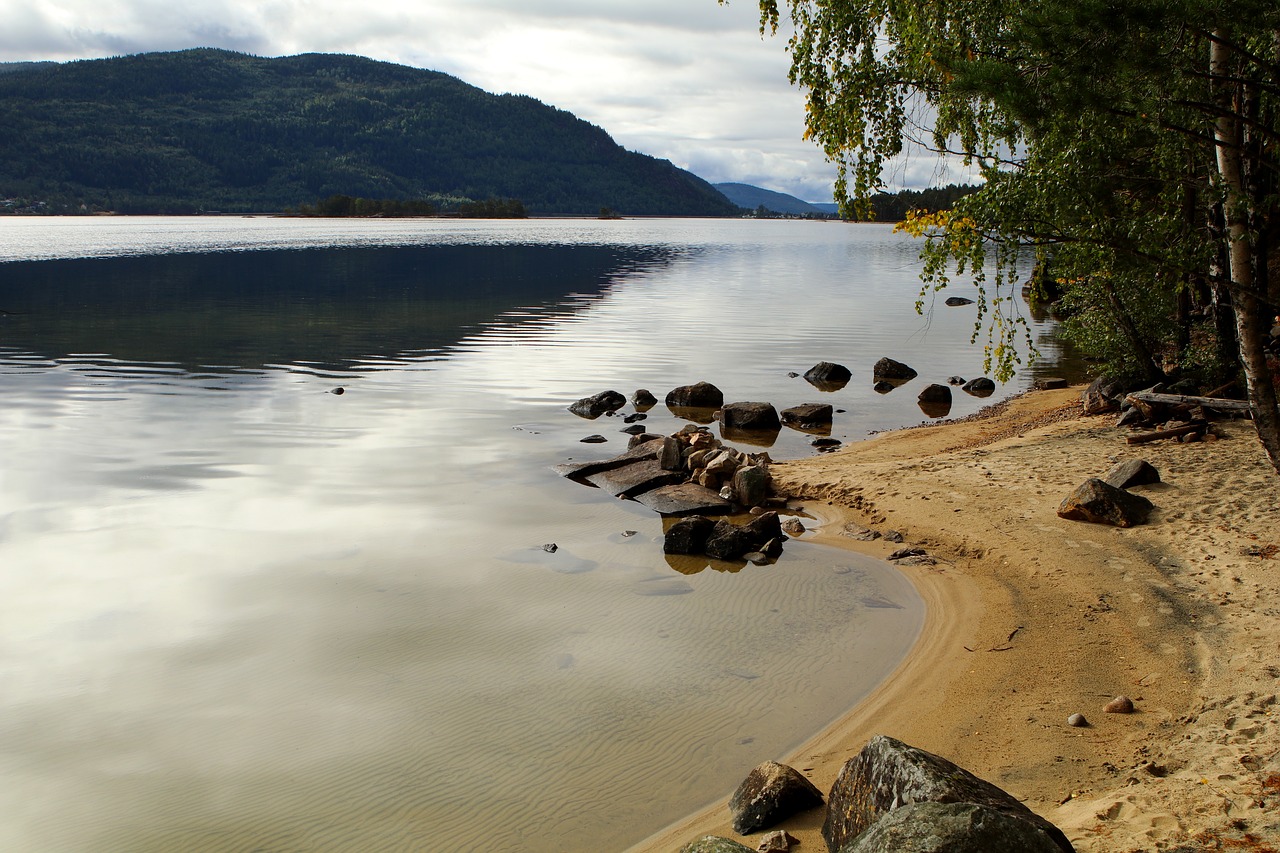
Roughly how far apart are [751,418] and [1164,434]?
30.8ft

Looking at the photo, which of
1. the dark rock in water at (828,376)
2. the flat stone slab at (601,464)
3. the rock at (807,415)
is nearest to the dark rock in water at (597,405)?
the rock at (807,415)

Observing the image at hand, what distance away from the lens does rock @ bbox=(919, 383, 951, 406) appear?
1085 inches

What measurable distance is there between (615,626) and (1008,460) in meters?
8.56

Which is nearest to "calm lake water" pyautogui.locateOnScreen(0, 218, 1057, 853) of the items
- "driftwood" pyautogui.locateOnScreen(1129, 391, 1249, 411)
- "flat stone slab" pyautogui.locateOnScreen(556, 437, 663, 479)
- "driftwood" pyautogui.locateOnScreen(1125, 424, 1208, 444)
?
"flat stone slab" pyautogui.locateOnScreen(556, 437, 663, 479)

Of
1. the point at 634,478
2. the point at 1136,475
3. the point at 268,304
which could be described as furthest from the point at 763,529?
the point at 268,304

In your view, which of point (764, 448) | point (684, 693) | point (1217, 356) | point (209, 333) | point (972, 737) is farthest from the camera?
point (209, 333)

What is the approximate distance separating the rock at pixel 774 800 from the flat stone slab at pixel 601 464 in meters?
11.6

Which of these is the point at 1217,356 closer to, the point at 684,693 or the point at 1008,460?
the point at 1008,460

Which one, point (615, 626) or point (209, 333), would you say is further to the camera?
point (209, 333)

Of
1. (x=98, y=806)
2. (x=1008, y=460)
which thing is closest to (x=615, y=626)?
(x=98, y=806)

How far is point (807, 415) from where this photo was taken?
24.5 meters

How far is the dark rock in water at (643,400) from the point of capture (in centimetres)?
2647

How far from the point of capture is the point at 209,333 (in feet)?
137

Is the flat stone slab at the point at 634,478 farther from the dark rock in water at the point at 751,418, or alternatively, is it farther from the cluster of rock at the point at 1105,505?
the cluster of rock at the point at 1105,505
